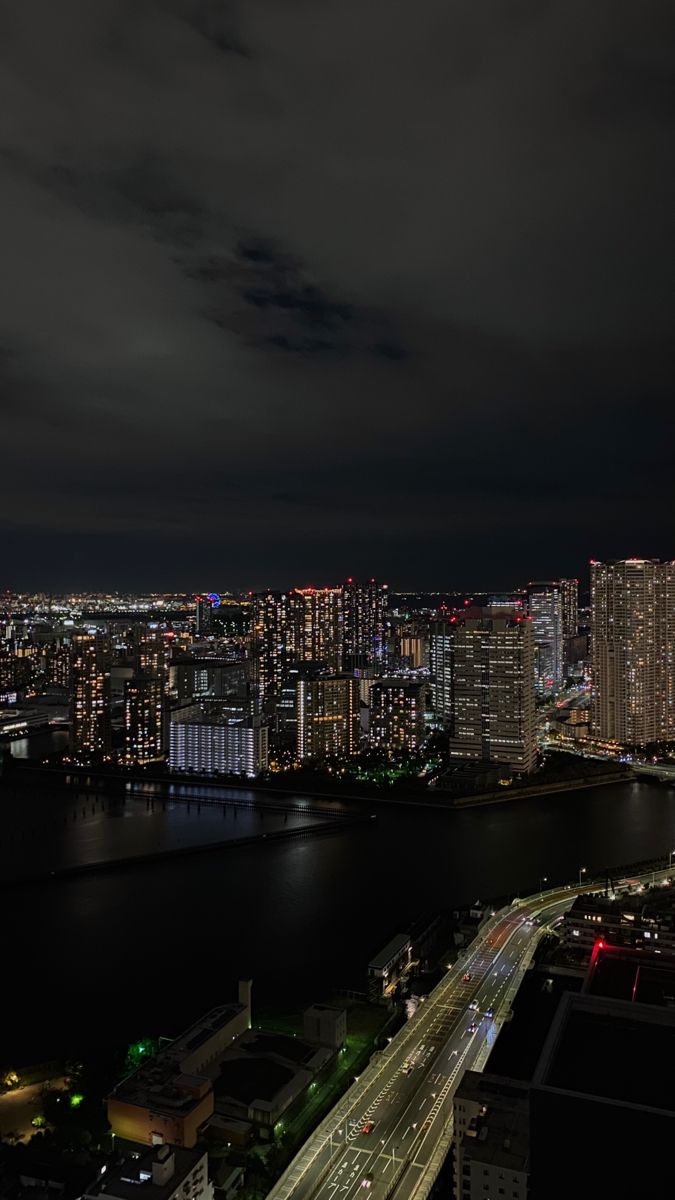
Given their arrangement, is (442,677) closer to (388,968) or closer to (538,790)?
(538,790)

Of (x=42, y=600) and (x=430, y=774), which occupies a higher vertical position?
(x=42, y=600)

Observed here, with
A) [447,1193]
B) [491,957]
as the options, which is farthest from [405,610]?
[447,1193]

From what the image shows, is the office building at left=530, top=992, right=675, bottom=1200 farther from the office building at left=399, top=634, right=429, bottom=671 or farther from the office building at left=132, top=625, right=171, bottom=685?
the office building at left=399, top=634, right=429, bottom=671

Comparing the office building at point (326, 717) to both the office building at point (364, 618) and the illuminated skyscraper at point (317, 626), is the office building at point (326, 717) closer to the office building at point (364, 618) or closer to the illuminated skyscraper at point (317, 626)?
the illuminated skyscraper at point (317, 626)

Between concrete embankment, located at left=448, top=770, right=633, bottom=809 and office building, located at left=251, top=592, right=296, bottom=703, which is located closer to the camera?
concrete embankment, located at left=448, top=770, right=633, bottom=809

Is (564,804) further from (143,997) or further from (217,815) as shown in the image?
(143,997)

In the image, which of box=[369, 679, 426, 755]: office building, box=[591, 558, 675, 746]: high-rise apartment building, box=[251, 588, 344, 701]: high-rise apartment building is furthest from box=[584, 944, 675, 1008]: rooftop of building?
box=[251, 588, 344, 701]: high-rise apartment building
